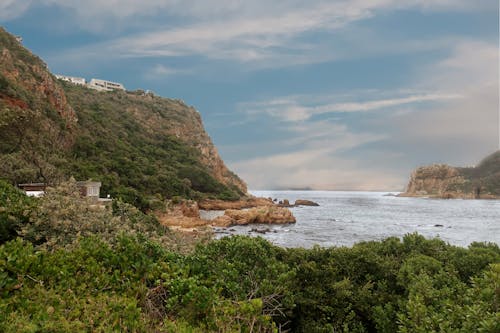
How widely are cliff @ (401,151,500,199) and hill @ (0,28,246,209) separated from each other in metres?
106

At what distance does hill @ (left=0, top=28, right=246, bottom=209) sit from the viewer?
39.7 m

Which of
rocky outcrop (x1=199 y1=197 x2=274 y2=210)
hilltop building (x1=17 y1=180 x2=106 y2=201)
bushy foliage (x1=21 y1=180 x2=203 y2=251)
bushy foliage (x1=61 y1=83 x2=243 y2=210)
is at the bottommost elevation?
rocky outcrop (x1=199 y1=197 x2=274 y2=210)

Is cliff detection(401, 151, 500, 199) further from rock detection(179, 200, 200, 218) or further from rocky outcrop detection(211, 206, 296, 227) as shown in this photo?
rock detection(179, 200, 200, 218)

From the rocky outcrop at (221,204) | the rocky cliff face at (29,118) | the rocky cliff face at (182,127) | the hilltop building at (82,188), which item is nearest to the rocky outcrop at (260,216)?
the rocky outcrop at (221,204)

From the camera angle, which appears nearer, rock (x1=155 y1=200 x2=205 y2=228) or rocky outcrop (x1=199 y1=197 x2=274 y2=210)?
rock (x1=155 y1=200 x2=205 y2=228)

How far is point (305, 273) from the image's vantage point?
9016mm

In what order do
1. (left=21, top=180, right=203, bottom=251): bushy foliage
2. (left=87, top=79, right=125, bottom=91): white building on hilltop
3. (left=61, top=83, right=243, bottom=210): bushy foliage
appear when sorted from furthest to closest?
(left=87, top=79, right=125, bottom=91): white building on hilltop, (left=61, top=83, right=243, bottom=210): bushy foliage, (left=21, top=180, right=203, bottom=251): bushy foliage

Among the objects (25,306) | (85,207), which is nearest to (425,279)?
(25,306)

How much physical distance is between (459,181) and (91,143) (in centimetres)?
15955

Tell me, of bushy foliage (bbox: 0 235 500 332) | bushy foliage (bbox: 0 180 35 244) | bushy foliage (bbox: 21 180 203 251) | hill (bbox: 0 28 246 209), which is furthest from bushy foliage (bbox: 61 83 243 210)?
bushy foliage (bbox: 0 235 500 332)

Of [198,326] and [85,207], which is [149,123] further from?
[198,326]

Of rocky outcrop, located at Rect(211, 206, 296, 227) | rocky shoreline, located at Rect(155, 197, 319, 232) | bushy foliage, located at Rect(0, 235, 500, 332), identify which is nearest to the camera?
bushy foliage, located at Rect(0, 235, 500, 332)

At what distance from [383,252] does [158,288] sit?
683 cm

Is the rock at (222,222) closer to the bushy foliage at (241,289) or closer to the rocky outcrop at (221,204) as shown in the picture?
the rocky outcrop at (221,204)
